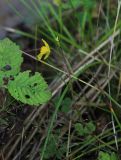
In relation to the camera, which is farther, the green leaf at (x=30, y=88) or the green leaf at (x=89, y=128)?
the green leaf at (x=89, y=128)

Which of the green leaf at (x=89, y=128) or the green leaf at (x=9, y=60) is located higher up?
the green leaf at (x=9, y=60)

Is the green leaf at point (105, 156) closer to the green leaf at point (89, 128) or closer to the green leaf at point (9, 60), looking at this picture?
the green leaf at point (89, 128)

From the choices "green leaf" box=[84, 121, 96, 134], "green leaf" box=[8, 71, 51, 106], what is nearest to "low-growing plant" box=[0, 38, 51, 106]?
"green leaf" box=[8, 71, 51, 106]

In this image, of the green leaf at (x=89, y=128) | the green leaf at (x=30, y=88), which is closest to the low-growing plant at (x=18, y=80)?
the green leaf at (x=30, y=88)

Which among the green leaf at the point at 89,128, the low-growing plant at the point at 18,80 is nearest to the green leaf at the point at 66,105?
the green leaf at the point at 89,128

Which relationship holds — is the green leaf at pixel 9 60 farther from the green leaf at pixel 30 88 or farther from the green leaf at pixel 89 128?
the green leaf at pixel 89 128

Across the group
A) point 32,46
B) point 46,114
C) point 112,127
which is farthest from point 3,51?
point 32,46

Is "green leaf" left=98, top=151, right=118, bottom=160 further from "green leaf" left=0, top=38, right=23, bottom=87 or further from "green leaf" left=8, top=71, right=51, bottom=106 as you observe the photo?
"green leaf" left=0, top=38, right=23, bottom=87

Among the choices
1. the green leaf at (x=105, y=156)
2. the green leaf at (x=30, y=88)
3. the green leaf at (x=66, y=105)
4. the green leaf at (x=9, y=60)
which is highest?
the green leaf at (x=9, y=60)

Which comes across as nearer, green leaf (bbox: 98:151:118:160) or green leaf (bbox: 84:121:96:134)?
green leaf (bbox: 98:151:118:160)
